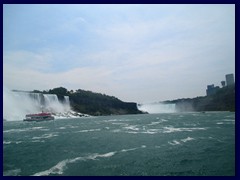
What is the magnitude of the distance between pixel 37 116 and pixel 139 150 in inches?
3073

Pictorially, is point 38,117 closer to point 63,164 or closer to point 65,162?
point 65,162

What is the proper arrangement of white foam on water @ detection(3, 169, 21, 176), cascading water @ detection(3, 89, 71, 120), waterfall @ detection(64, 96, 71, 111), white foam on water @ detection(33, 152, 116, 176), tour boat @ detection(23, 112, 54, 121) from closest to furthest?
1. white foam on water @ detection(3, 169, 21, 176)
2. white foam on water @ detection(33, 152, 116, 176)
3. tour boat @ detection(23, 112, 54, 121)
4. cascading water @ detection(3, 89, 71, 120)
5. waterfall @ detection(64, 96, 71, 111)

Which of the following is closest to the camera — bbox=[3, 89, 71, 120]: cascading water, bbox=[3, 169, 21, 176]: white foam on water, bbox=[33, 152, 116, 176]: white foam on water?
bbox=[3, 169, 21, 176]: white foam on water

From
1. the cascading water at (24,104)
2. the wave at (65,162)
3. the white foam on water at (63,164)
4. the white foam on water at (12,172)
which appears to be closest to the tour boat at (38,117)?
the cascading water at (24,104)

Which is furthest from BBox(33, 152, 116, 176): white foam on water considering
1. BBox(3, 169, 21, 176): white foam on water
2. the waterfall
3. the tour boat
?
the waterfall

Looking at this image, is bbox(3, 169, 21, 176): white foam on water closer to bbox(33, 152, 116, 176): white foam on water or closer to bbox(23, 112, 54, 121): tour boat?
bbox(33, 152, 116, 176): white foam on water

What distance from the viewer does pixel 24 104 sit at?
363 ft

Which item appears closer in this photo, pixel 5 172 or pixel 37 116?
pixel 5 172

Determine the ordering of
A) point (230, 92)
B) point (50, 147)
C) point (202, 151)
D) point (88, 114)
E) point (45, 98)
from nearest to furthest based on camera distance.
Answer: point (202, 151) → point (50, 147) → point (45, 98) → point (88, 114) → point (230, 92)

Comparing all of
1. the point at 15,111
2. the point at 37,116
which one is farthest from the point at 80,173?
the point at 15,111

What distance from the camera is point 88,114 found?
529ft

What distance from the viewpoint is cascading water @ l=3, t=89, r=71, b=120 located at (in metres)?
104

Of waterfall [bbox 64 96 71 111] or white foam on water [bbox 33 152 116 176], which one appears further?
waterfall [bbox 64 96 71 111]

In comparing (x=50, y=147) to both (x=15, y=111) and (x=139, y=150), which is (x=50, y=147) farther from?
(x=15, y=111)
